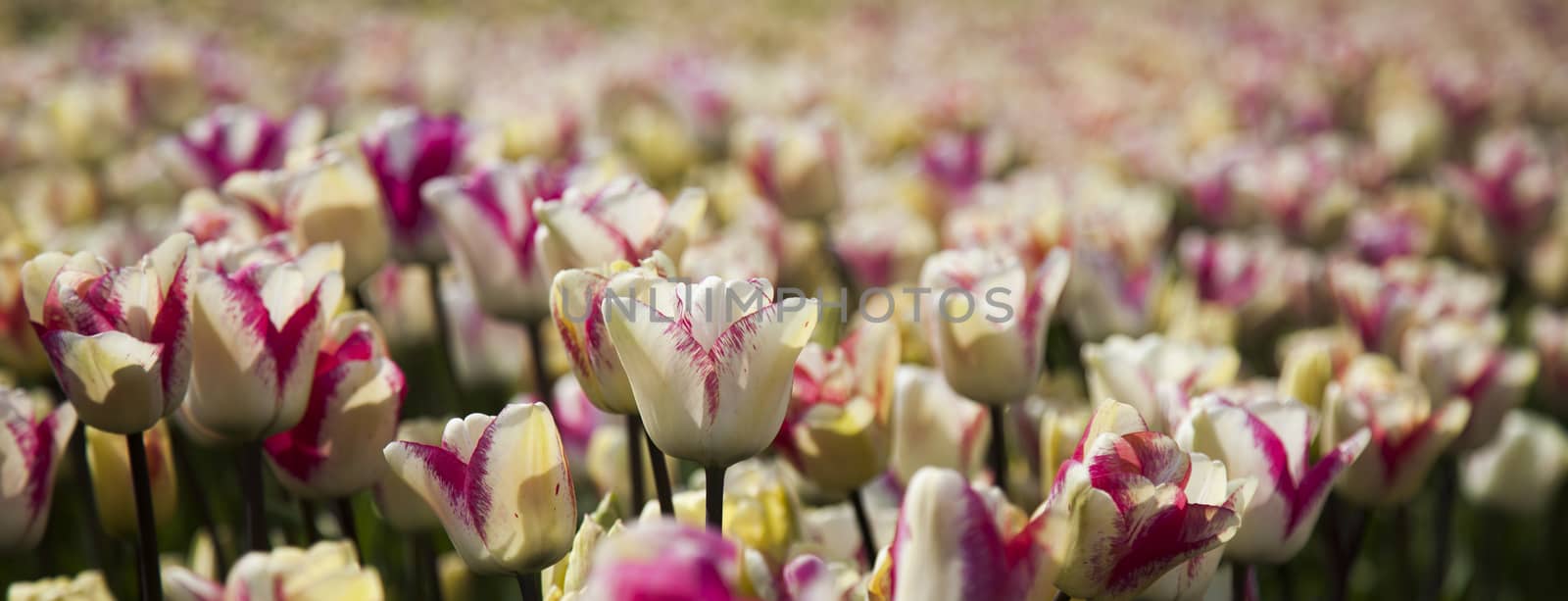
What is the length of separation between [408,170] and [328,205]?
0.16m

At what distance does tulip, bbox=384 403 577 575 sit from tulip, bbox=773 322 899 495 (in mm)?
262

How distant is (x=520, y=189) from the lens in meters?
1.18

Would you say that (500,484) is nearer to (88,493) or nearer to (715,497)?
(715,497)

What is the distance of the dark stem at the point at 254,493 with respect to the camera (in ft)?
3.33

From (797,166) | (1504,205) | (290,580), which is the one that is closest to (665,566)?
(290,580)

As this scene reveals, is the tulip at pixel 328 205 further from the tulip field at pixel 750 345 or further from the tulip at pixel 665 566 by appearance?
the tulip at pixel 665 566

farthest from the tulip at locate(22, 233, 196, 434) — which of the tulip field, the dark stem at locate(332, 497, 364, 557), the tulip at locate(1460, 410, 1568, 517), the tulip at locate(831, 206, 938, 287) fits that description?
the tulip at locate(1460, 410, 1568, 517)

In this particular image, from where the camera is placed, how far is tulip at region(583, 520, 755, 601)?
49 centimetres

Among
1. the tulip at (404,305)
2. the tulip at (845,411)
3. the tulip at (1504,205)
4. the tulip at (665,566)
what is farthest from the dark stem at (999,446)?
the tulip at (1504,205)

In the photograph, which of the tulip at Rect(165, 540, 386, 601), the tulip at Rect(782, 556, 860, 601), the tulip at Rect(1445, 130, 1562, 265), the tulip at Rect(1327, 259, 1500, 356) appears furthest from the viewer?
the tulip at Rect(1445, 130, 1562, 265)

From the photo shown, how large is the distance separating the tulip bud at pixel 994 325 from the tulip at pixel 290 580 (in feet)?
1.73

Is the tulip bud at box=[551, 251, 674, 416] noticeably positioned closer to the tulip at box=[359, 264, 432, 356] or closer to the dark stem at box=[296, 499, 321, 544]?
the dark stem at box=[296, 499, 321, 544]

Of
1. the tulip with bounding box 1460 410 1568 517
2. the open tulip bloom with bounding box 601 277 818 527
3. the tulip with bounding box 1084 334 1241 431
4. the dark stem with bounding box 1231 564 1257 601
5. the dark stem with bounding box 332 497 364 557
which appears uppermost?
the open tulip bloom with bounding box 601 277 818 527

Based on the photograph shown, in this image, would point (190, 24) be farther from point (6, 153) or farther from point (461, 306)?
point (461, 306)
